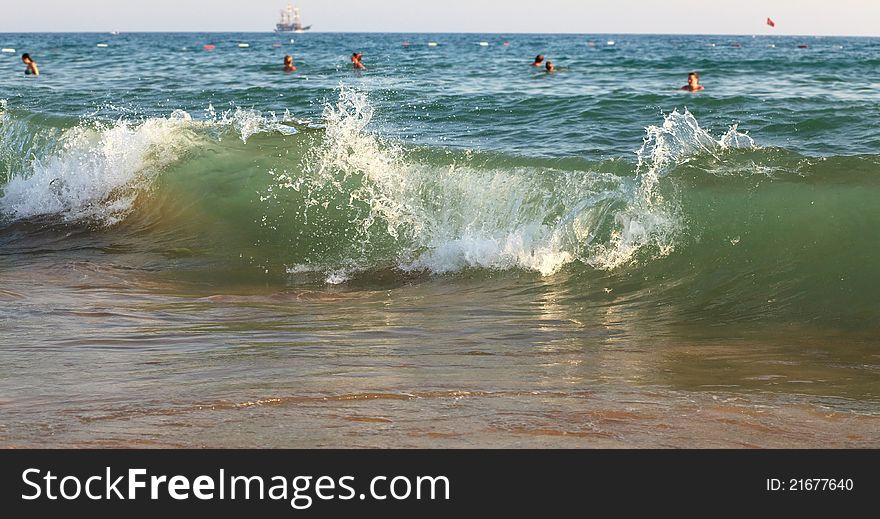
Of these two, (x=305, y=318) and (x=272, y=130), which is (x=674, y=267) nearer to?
(x=305, y=318)

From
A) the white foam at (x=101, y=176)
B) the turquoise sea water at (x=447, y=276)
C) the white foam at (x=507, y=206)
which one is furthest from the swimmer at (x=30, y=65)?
the white foam at (x=507, y=206)

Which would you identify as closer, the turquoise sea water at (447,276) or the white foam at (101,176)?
the turquoise sea water at (447,276)

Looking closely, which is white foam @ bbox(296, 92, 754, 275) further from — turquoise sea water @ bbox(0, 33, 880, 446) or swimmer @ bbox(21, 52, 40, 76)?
swimmer @ bbox(21, 52, 40, 76)

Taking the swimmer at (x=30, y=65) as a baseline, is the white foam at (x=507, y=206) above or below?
below

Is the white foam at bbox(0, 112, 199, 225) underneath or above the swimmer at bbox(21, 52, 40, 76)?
underneath

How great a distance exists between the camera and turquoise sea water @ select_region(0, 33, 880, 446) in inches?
160

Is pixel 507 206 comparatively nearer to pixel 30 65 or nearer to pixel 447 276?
pixel 447 276

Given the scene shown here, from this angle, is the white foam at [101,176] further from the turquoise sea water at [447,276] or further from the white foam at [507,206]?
the white foam at [507,206]

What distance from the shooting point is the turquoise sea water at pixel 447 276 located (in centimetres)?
407

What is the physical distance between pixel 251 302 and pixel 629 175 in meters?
3.80

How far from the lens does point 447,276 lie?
7535 mm

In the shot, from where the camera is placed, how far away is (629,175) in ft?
28.6

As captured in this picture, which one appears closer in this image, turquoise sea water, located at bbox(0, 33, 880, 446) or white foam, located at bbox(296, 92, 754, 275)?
turquoise sea water, located at bbox(0, 33, 880, 446)

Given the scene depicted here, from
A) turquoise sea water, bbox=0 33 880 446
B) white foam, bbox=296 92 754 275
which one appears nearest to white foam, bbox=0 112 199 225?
turquoise sea water, bbox=0 33 880 446
